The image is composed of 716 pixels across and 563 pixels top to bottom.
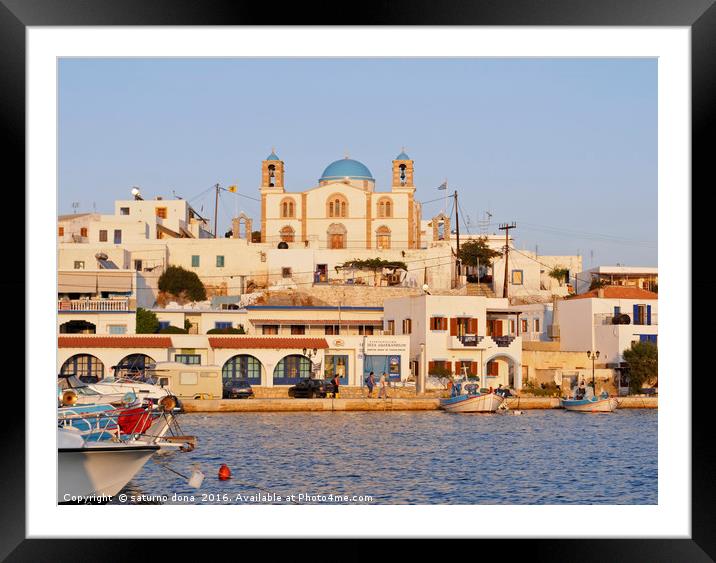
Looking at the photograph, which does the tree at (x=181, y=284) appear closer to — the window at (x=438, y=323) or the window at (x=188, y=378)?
the window at (x=188, y=378)

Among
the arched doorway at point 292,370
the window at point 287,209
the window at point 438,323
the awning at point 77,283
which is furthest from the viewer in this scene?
the window at point 287,209

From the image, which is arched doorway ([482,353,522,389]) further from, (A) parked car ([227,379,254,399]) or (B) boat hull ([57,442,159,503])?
(B) boat hull ([57,442,159,503])

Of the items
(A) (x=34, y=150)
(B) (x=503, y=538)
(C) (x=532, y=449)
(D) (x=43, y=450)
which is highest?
(A) (x=34, y=150)

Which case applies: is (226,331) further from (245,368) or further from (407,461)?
(407,461)

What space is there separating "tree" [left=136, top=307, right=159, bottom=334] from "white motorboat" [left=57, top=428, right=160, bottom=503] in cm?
1600

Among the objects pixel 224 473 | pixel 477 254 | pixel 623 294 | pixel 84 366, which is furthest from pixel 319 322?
pixel 224 473

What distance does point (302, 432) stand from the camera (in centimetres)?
1850

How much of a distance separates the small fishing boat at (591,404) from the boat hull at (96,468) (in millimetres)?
14559

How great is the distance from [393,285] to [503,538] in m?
29.4

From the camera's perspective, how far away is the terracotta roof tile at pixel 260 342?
2419 cm

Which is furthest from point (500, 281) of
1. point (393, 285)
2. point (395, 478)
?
point (395, 478)

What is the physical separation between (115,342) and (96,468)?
14357 mm

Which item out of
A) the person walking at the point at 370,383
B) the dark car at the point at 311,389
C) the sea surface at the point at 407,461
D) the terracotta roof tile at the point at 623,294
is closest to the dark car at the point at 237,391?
the dark car at the point at 311,389

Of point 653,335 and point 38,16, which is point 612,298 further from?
point 38,16
